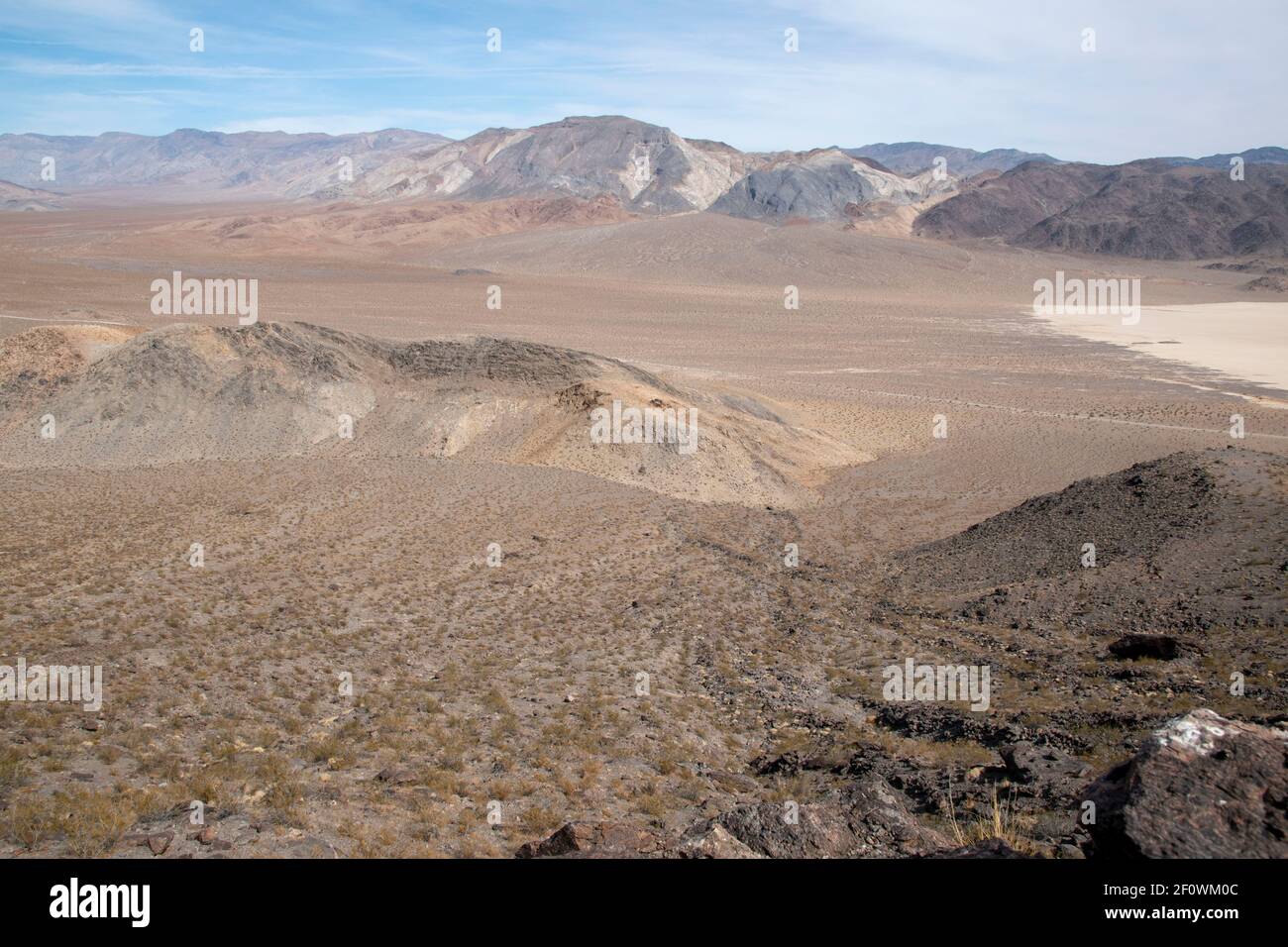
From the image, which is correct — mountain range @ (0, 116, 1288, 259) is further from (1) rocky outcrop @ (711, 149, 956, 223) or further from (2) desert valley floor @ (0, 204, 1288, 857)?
(2) desert valley floor @ (0, 204, 1288, 857)

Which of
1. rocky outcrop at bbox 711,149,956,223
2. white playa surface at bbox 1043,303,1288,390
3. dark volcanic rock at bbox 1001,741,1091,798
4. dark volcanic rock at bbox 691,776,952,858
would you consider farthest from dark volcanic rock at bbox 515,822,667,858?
rocky outcrop at bbox 711,149,956,223

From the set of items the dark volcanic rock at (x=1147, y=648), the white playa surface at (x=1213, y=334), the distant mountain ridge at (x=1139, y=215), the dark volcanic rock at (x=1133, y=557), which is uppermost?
the distant mountain ridge at (x=1139, y=215)

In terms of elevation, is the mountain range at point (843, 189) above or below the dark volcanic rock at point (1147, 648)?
above

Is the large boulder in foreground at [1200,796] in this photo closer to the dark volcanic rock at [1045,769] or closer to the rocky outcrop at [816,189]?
the dark volcanic rock at [1045,769]

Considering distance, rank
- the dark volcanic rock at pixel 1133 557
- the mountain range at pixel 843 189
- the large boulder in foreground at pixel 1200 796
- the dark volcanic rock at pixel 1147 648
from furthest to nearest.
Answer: the mountain range at pixel 843 189 < the dark volcanic rock at pixel 1133 557 < the dark volcanic rock at pixel 1147 648 < the large boulder in foreground at pixel 1200 796

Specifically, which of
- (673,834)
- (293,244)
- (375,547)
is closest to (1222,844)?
(673,834)

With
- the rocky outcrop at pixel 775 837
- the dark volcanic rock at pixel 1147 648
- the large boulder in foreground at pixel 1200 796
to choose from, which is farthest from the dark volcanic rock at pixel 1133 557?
the rocky outcrop at pixel 775 837
